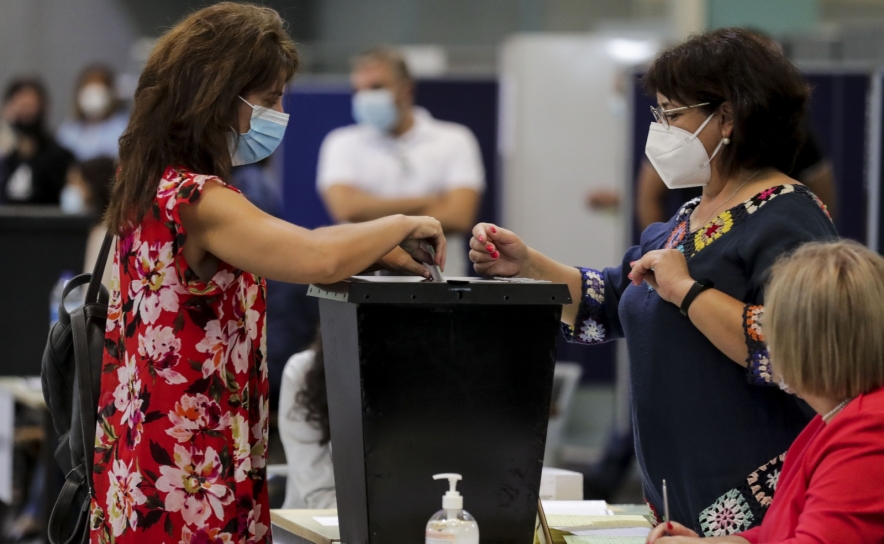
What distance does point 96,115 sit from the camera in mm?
7332

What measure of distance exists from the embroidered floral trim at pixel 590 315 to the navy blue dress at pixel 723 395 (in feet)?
0.87

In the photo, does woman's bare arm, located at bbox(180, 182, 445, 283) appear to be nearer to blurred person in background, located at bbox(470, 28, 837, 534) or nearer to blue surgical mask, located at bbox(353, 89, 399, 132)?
blurred person in background, located at bbox(470, 28, 837, 534)

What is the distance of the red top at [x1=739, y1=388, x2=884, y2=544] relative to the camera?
4.60ft

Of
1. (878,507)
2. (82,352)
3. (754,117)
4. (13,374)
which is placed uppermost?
(754,117)

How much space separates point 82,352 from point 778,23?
15.6 ft

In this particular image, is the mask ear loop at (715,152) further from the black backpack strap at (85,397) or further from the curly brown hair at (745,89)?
the black backpack strap at (85,397)

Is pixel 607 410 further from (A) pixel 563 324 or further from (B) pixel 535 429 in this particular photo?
(B) pixel 535 429

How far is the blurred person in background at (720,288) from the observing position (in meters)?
1.74

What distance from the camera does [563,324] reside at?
215 centimetres

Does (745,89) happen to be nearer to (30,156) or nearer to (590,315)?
(590,315)

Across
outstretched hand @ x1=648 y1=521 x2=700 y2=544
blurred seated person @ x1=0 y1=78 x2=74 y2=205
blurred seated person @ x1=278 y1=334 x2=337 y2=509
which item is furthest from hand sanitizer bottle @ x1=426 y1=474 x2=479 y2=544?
blurred seated person @ x1=0 y1=78 x2=74 y2=205

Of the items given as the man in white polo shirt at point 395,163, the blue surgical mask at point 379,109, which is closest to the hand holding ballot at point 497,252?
the man in white polo shirt at point 395,163

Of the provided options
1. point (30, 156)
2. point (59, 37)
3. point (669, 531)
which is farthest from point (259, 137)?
point (59, 37)

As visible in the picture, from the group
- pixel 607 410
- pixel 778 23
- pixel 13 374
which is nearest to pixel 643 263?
pixel 13 374
